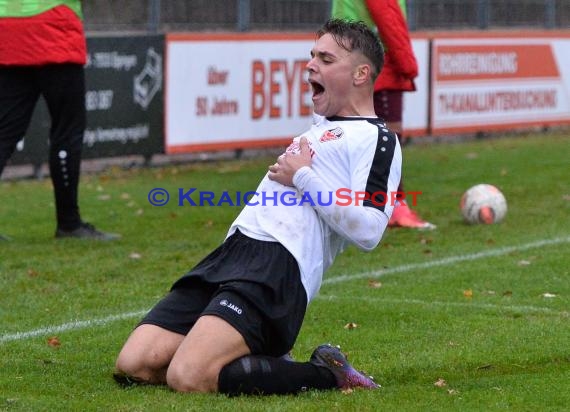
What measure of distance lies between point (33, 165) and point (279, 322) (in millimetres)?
8256

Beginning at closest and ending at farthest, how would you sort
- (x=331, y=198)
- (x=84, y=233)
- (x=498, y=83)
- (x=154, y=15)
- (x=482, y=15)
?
(x=331, y=198), (x=84, y=233), (x=154, y=15), (x=498, y=83), (x=482, y=15)

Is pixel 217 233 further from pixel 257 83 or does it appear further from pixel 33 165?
pixel 257 83

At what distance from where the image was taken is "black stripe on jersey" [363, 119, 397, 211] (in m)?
5.33

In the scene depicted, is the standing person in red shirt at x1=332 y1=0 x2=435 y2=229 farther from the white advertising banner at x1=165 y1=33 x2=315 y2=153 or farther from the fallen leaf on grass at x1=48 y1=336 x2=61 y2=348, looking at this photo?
the white advertising banner at x1=165 y1=33 x2=315 y2=153

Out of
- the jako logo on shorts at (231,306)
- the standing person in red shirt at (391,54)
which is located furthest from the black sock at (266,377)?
the standing person in red shirt at (391,54)

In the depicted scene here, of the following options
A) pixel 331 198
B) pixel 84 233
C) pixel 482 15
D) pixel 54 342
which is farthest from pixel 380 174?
pixel 482 15

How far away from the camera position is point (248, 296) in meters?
5.23

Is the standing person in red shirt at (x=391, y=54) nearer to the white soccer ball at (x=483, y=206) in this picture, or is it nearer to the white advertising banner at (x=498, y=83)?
the white soccer ball at (x=483, y=206)

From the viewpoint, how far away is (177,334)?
5484 millimetres

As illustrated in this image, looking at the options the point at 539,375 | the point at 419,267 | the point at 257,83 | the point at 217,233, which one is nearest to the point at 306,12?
the point at 257,83

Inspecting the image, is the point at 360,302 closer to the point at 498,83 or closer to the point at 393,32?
the point at 393,32

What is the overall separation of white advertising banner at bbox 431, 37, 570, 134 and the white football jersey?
11500 millimetres

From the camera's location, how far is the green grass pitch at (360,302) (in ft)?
17.4

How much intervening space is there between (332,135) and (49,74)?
4048 mm
